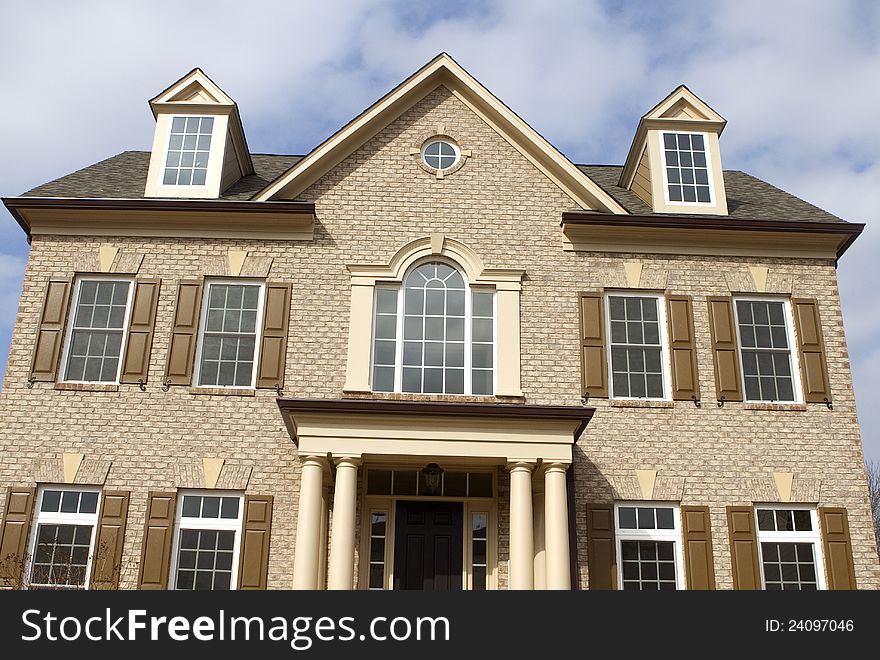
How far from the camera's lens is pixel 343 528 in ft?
38.1

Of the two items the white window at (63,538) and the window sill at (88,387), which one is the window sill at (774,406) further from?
the white window at (63,538)

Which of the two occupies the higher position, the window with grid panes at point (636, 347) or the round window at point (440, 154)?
the round window at point (440, 154)

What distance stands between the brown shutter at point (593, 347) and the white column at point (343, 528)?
3.98 m

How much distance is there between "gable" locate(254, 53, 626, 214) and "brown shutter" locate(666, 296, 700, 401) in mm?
1879

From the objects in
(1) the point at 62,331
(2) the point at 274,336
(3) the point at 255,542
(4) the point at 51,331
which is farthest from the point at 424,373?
(4) the point at 51,331

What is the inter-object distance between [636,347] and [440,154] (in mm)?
4719

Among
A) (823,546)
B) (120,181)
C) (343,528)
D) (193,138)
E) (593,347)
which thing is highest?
(193,138)

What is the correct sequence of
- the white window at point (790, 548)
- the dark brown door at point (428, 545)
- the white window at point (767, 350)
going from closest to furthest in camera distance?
1. the white window at point (790, 548)
2. the dark brown door at point (428, 545)
3. the white window at point (767, 350)

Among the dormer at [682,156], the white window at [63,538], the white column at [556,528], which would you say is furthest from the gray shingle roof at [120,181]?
the white column at [556,528]

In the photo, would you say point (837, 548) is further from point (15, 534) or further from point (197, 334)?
point (15, 534)

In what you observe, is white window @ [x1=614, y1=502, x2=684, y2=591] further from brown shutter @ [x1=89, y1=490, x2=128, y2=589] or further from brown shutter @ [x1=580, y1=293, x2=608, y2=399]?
brown shutter @ [x1=89, y1=490, x2=128, y2=589]

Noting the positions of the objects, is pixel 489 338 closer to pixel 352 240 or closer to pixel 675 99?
pixel 352 240

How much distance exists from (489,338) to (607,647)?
7361mm

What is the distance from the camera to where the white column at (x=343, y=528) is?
11.3m
